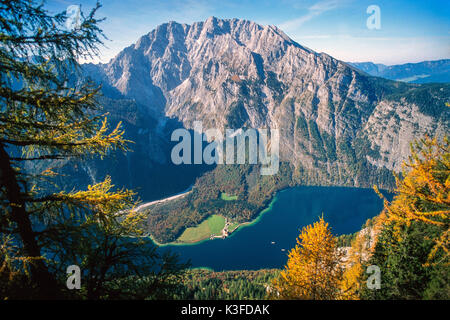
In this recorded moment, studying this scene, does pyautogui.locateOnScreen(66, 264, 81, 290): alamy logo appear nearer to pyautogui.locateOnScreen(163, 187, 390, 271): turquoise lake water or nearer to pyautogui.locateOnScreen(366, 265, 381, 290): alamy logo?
pyautogui.locateOnScreen(366, 265, 381, 290): alamy logo

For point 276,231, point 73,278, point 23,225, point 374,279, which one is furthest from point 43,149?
point 276,231

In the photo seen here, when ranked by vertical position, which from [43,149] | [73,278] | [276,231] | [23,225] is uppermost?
[43,149]

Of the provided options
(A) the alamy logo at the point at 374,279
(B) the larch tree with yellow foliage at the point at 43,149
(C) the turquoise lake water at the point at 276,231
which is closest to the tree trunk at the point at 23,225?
(B) the larch tree with yellow foliage at the point at 43,149

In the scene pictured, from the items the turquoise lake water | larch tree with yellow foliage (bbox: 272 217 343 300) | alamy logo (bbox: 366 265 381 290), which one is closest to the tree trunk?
larch tree with yellow foliage (bbox: 272 217 343 300)

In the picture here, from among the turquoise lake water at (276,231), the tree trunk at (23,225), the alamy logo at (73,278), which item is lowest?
the turquoise lake water at (276,231)

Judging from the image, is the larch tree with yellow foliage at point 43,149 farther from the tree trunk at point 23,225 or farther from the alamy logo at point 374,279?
the alamy logo at point 374,279

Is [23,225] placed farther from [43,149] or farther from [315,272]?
[315,272]
